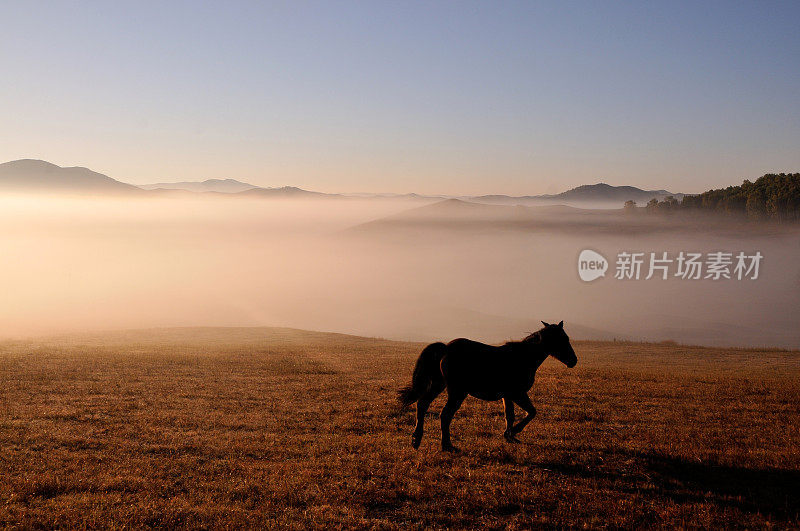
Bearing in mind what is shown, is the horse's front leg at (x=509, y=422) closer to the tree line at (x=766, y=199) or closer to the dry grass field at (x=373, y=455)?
the dry grass field at (x=373, y=455)

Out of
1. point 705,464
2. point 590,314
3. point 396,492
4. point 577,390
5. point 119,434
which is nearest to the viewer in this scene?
Result: point 396,492

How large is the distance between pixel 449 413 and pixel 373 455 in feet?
6.81

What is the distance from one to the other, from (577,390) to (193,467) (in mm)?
16151

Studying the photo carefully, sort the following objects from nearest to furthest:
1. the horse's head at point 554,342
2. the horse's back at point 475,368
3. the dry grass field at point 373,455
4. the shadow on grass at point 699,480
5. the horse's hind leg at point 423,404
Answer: the dry grass field at point 373,455 → the shadow on grass at point 699,480 → the horse's back at point 475,368 → the horse's hind leg at point 423,404 → the horse's head at point 554,342

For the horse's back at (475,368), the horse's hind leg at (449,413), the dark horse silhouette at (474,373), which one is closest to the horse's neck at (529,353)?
the dark horse silhouette at (474,373)

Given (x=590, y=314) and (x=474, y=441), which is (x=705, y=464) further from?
(x=590, y=314)

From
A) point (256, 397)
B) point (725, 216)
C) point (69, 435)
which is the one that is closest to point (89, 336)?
point (256, 397)

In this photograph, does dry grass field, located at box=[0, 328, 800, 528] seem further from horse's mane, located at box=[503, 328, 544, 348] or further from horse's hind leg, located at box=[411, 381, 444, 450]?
horse's mane, located at box=[503, 328, 544, 348]

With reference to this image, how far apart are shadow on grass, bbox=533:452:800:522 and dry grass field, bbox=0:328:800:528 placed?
51 millimetres

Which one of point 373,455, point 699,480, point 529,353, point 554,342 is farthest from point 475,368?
point 699,480

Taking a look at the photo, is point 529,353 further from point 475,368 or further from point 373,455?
point 373,455

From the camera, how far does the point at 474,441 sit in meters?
14.6

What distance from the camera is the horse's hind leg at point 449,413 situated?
43.9 feet

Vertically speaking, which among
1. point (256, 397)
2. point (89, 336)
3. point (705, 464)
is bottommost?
point (89, 336)
